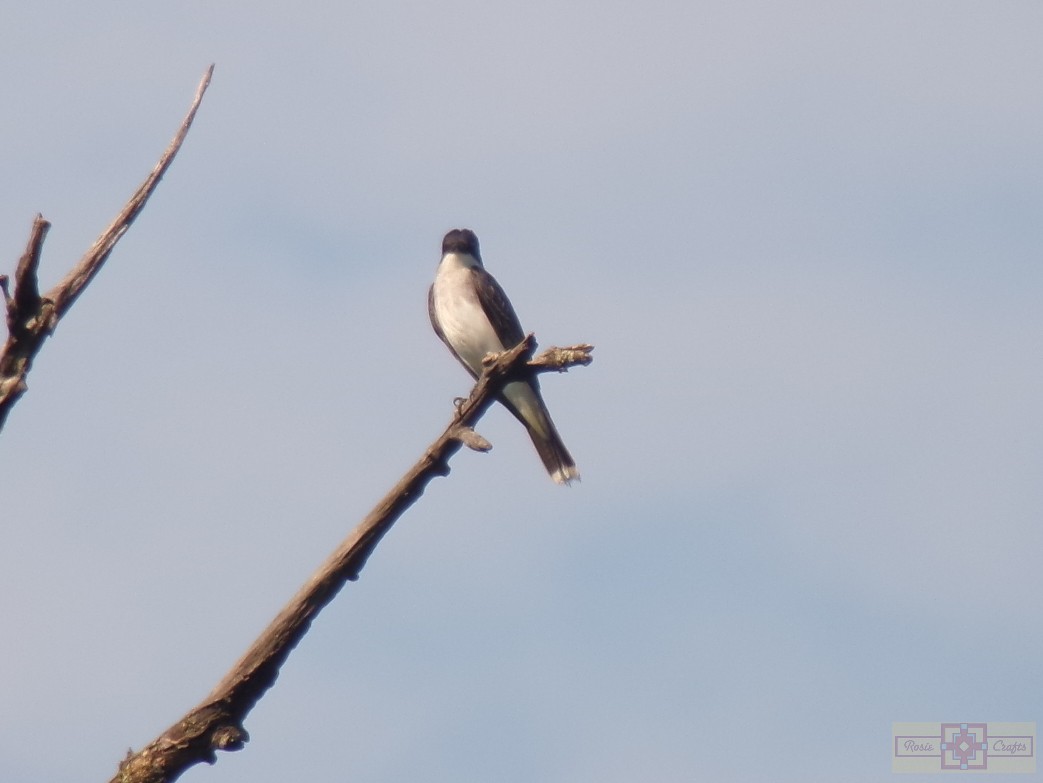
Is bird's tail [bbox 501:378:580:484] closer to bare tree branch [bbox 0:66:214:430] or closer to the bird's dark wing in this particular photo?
the bird's dark wing

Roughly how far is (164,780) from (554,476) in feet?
19.6

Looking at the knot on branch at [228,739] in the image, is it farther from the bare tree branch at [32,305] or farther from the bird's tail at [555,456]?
the bird's tail at [555,456]

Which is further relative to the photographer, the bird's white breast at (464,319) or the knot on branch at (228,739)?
the bird's white breast at (464,319)

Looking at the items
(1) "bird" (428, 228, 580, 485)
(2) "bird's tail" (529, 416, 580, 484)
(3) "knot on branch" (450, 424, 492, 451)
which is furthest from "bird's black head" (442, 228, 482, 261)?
(3) "knot on branch" (450, 424, 492, 451)

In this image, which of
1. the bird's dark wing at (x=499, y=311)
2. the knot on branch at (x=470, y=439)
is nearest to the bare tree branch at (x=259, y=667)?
the knot on branch at (x=470, y=439)

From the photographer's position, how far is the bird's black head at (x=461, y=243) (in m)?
12.5

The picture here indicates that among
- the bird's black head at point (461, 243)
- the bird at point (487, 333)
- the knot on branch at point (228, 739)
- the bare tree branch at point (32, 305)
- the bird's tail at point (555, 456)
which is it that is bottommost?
the knot on branch at point (228, 739)

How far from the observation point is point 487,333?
11586 millimetres

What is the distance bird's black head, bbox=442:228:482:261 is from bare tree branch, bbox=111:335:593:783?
6317mm

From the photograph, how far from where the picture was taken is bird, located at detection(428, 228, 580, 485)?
11.3 m

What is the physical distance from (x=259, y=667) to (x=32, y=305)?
167 centimetres

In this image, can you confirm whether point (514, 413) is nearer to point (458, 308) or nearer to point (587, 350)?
point (458, 308)

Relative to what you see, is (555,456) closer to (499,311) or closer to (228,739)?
(499,311)

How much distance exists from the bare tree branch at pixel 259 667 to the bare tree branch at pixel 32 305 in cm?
Result: 133
